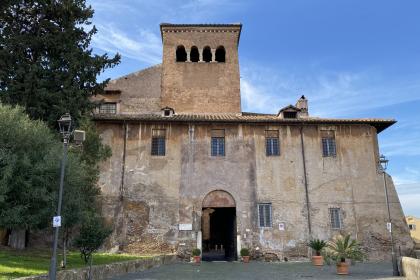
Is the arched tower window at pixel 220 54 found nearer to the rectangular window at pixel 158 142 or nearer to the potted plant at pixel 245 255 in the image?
the rectangular window at pixel 158 142

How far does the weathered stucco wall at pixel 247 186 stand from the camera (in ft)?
76.8

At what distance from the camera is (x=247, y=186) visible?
2420 cm

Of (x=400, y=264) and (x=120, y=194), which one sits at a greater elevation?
(x=120, y=194)

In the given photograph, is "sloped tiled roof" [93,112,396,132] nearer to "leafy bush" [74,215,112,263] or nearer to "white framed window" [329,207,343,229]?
"white framed window" [329,207,343,229]

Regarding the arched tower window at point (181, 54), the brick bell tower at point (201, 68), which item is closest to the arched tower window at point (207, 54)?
the brick bell tower at point (201, 68)

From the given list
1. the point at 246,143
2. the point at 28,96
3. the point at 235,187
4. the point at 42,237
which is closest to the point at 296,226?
the point at 235,187

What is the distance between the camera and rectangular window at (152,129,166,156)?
80.9ft

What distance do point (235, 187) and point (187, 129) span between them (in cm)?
468

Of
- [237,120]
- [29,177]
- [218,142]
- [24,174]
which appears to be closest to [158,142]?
[218,142]

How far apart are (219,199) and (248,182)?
2036 mm

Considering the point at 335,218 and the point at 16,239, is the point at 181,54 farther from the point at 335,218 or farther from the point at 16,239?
the point at 16,239

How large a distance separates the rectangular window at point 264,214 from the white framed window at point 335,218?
12.2 ft

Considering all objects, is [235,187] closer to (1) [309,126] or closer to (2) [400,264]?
(1) [309,126]

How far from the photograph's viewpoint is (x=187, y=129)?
25062 mm
